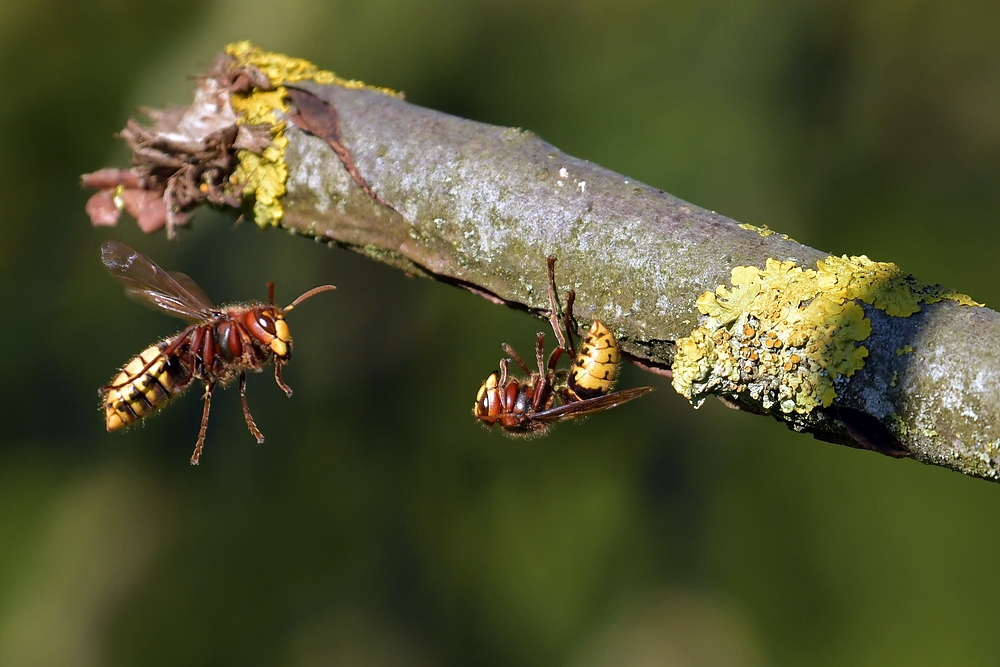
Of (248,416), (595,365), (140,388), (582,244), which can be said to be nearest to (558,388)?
(595,365)

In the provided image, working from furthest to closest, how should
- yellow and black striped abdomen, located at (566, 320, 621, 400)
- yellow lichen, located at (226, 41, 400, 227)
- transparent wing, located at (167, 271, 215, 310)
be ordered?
transparent wing, located at (167, 271, 215, 310) → yellow lichen, located at (226, 41, 400, 227) → yellow and black striped abdomen, located at (566, 320, 621, 400)

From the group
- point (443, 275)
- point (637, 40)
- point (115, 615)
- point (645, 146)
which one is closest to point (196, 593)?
point (115, 615)

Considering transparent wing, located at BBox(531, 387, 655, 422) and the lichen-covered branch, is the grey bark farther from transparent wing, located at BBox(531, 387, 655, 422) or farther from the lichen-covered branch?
transparent wing, located at BBox(531, 387, 655, 422)

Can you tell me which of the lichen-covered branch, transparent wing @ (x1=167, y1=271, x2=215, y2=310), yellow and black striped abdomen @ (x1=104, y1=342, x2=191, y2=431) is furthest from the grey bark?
yellow and black striped abdomen @ (x1=104, y1=342, x2=191, y2=431)

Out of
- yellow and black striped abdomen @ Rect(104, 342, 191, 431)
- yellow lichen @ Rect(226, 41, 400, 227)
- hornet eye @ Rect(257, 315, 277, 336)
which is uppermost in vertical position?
yellow lichen @ Rect(226, 41, 400, 227)

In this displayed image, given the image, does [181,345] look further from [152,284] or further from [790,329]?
[790,329]

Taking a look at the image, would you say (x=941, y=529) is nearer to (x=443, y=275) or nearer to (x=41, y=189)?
(x=443, y=275)
